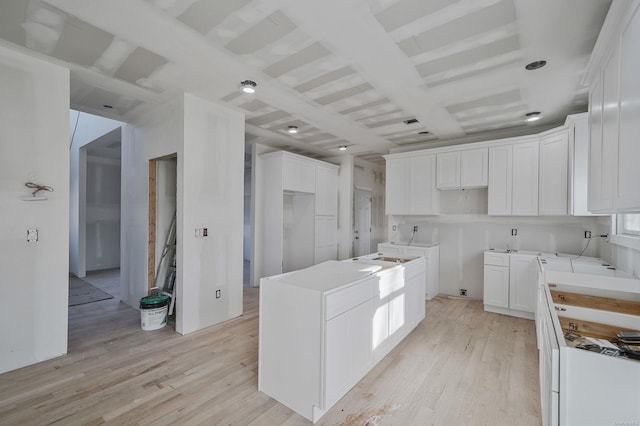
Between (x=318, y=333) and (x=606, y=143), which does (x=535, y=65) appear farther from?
(x=318, y=333)

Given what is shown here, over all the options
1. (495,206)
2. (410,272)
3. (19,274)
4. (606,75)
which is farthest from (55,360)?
(495,206)

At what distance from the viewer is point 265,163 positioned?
5477 mm

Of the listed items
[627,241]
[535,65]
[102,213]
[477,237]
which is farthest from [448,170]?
[102,213]

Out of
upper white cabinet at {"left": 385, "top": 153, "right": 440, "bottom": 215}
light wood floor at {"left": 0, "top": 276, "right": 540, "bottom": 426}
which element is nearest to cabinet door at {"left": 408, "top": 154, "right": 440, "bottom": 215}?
upper white cabinet at {"left": 385, "top": 153, "right": 440, "bottom": 215}

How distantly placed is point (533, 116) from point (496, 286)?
96.1 inches

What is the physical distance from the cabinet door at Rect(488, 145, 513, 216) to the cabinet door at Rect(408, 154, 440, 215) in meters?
0.86

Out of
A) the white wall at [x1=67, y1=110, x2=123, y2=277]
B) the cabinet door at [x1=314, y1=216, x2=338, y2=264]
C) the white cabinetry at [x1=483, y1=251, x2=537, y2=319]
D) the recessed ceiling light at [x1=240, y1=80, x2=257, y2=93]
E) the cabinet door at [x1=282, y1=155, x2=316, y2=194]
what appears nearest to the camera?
the recessed ceiling light at [x1=240, y1=80, x2=257, y2=93]

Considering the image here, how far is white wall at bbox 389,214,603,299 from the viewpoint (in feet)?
13.5

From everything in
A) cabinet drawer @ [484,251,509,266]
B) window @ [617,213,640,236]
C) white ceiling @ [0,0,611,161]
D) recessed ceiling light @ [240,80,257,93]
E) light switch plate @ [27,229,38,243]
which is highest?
white ceiling @ [0,0,611,161]

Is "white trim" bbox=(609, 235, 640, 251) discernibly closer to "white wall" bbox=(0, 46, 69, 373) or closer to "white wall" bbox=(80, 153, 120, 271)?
"white wall" bbox=(0, 46, 69, 373)

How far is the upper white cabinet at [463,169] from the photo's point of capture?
14.8ft

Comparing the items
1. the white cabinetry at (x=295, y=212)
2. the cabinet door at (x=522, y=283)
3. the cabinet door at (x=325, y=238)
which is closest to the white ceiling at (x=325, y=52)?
the white cabinetry at (x=295, y=212)

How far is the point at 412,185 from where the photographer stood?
5.20m

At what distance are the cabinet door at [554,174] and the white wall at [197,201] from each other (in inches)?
167
